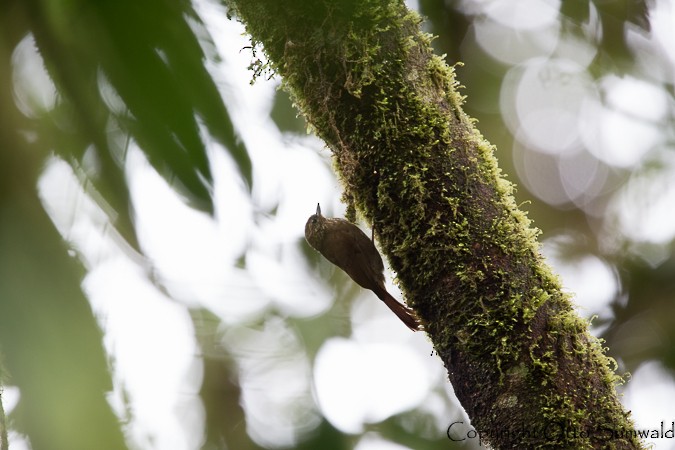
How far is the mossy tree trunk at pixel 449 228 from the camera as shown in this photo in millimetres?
1481

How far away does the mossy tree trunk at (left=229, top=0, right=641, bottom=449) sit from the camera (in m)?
1.48

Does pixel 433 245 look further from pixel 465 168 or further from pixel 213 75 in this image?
pixel 213 75

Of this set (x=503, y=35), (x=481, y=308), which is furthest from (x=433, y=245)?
(x=503, y=35)

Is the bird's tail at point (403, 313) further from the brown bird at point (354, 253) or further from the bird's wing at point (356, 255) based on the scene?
the bird's wing at point (356, 255)

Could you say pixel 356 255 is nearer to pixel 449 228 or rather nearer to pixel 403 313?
pixel 403 313

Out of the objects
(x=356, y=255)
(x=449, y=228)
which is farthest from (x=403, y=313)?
(x=449, y=228)

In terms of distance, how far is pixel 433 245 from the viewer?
5.20ft

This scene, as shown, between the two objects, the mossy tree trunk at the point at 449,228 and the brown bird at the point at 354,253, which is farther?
the brown bird at the point at 354,253

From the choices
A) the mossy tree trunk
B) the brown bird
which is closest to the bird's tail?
the brown bird

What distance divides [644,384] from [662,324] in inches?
15.3

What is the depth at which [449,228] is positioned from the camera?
5.19 ft

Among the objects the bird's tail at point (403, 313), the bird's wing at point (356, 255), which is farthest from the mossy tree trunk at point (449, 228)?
the bird's wing at point (356, 255)

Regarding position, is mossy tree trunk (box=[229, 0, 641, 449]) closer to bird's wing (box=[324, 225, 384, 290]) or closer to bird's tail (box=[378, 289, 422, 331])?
bird's tail (box=[378, 289, 422, 331])

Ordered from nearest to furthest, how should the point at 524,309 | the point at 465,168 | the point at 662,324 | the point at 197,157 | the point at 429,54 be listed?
the point at 197,157 → the point at 524,309 → the point at 465,168 → the point at 429,54 → the point at 662,324
